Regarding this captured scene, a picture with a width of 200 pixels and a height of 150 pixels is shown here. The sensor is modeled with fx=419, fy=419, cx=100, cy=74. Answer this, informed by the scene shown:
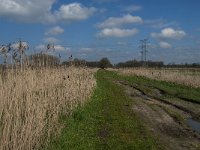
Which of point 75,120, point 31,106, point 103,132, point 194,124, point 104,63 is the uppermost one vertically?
point 104,63

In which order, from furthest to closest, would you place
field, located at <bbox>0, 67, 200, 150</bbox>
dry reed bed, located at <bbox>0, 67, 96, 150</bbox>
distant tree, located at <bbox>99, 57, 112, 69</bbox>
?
distant tree, located at <bbox>99, 57, 112, 69</bbox> → field, located at <bbox>0, 67, 200, 150</bbox> → dry reed bed, located at <bbox>0, 67, 96, 150</bbox>

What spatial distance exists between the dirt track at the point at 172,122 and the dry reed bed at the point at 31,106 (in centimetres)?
350

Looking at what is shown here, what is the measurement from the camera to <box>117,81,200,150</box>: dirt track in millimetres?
13688

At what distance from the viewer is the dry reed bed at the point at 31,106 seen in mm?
9867

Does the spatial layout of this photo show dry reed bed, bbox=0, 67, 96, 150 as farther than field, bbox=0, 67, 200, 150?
No

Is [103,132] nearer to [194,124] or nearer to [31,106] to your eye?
[31,106]

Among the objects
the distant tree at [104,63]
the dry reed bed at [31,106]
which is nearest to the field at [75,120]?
the dry reed bed at [31,106]

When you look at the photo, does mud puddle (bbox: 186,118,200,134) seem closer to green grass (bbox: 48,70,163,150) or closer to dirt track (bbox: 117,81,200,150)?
dirt track (bbox: 117,81,200,150)

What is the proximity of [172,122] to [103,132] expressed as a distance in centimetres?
476

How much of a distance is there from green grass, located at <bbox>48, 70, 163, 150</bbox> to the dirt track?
502 mm

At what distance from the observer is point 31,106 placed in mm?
11859

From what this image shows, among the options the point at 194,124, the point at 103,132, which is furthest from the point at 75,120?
the point at 194,124

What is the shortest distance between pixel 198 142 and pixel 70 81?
866cm

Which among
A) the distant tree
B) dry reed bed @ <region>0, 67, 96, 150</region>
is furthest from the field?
the distant tree
